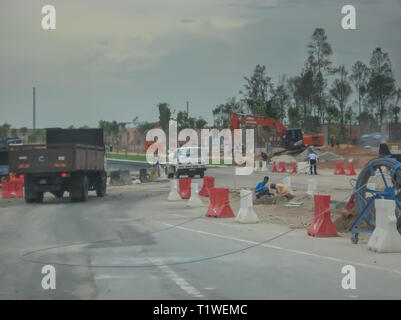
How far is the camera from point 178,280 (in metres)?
10.8

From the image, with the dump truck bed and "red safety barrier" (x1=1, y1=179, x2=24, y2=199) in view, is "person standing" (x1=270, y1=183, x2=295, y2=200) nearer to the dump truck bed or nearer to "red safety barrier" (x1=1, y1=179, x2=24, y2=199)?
the dump truck bed

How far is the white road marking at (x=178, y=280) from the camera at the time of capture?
9.67 m

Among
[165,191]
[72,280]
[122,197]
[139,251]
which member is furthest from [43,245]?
[165,191]

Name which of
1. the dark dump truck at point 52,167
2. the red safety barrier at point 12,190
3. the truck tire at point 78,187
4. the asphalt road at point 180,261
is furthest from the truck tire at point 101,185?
the asphalt road at point 180,261

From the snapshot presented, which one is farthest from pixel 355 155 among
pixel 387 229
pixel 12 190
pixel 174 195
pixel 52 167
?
pixel 387 229

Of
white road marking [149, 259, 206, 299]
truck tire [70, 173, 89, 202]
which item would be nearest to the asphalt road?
white road marking [149, 259, 206, 299]

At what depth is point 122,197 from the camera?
32031 mm

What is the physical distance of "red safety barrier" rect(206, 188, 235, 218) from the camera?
2200 cm

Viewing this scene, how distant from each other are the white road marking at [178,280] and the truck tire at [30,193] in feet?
54.1

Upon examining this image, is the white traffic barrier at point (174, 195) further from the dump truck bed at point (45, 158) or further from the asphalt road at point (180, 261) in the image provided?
the asphalt road at point (180, 261)

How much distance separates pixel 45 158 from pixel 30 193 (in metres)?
1.89

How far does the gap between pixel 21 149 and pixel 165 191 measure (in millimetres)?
9491
